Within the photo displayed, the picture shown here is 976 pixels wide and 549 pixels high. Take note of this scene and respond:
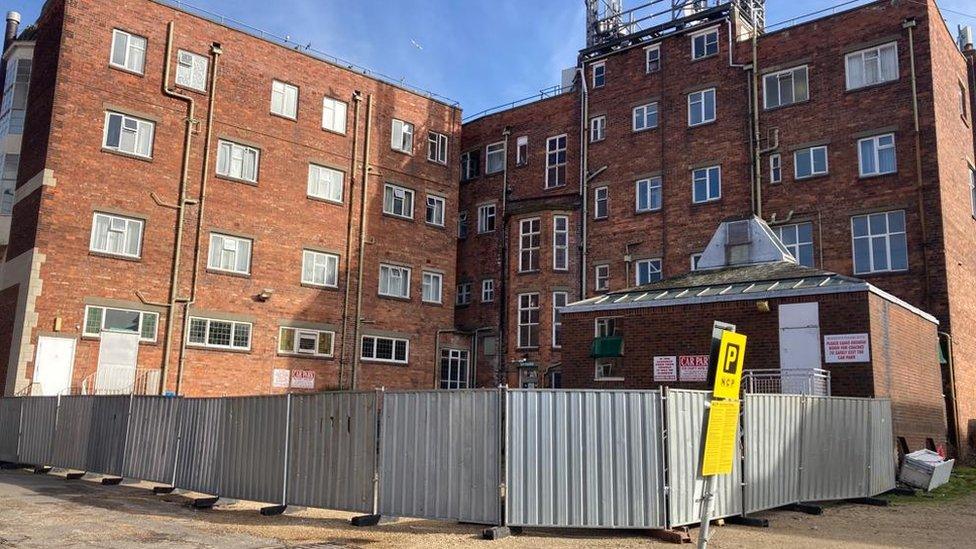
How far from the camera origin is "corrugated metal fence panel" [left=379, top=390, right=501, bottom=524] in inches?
429

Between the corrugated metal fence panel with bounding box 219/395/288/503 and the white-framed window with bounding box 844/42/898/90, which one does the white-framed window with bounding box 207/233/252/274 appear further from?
the white-framed window with bounding box 844/42/898/90

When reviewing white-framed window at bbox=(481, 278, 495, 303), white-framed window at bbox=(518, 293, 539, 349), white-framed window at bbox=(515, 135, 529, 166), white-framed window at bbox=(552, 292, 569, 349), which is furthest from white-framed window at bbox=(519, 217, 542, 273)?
white-framed window at bbox=(515, 135, 529, 166)

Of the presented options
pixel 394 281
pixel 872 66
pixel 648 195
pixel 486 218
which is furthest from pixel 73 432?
pixel 872 66

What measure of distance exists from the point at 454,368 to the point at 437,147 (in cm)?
1053

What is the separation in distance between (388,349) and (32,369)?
13.7 meters

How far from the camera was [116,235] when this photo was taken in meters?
26.4

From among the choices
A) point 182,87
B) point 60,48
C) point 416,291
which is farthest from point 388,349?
point 60,48

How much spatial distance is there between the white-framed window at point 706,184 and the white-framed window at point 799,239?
297 centimetres

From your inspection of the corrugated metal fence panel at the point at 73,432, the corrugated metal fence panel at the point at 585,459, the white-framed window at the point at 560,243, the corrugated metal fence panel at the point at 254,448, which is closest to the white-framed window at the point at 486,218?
the white-framed window at the point at 560,243

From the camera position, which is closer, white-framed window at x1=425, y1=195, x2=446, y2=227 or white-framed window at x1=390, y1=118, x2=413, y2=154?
white-framed window at x1=390, y1=118, x2=413, y2=154

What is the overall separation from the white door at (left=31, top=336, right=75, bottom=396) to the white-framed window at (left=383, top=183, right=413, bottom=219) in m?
14.1

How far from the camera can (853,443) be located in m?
15.3

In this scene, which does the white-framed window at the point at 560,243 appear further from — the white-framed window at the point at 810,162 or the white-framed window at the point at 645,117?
the white-framed window at the point at 810,162

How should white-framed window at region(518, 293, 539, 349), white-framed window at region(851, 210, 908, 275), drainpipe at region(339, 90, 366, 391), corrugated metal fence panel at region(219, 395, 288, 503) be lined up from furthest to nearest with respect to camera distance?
white-framed window at region(518, 293, 539, 349), drainpipe at region(339, 90, 366, 391), white-framed window at region(851, 210, 908, 275), corrugated metal fence panel at region(219, 395, 288, 503)
